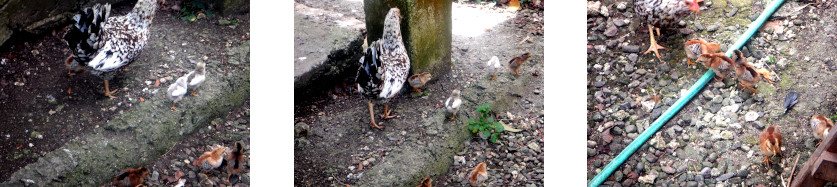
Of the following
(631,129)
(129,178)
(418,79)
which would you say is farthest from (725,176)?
(129,178)

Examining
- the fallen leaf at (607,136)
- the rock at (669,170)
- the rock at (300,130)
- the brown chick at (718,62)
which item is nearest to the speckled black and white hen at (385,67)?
the rock at (300,130)

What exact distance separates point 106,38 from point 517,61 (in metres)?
1.65

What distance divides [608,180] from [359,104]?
1.03 meters

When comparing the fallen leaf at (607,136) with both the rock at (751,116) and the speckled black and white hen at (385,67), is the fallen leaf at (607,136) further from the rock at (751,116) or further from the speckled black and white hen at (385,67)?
the speckled black and white hen at (385,67)

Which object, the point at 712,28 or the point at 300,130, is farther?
the point at 712,28

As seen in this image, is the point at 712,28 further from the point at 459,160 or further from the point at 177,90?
the point at 177,90

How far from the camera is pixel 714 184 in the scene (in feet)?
7.64

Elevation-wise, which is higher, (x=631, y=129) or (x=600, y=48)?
(x=600, y=48)

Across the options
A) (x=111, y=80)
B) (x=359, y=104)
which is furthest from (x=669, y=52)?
(x=111, y=80)

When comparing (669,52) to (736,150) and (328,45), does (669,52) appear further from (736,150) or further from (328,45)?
(328,45)

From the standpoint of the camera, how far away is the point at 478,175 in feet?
7.58

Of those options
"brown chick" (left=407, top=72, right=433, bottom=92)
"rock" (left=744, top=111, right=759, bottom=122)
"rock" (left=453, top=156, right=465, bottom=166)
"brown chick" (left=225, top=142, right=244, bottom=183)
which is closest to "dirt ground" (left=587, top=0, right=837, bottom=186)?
"rock" (left=744, top=111, right=759, bottom=122)

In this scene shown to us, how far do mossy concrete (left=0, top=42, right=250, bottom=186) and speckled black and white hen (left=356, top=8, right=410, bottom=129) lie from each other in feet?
1.75

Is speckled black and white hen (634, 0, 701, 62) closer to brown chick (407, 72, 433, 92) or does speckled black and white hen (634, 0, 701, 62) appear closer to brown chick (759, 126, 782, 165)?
brown chick (759, 126, 782, 165)
